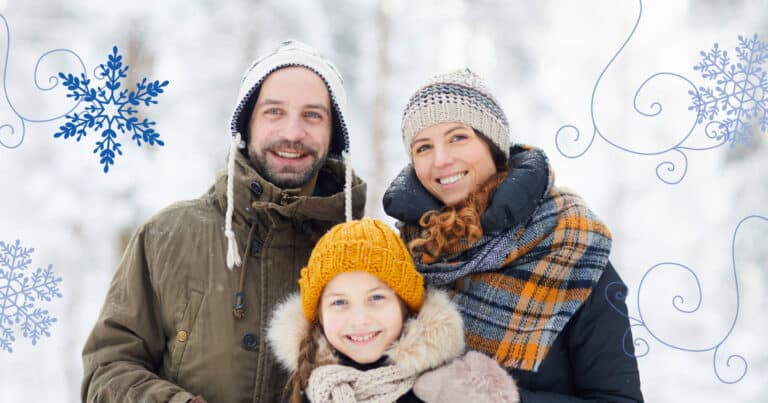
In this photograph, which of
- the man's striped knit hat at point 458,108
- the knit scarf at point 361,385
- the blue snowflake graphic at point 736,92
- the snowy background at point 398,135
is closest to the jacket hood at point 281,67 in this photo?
the man's striped knit hat at point 458,108

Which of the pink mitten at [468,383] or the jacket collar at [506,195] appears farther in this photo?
the jacket collar at [506,195]

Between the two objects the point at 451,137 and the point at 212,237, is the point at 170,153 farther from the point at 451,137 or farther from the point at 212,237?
the point at 451,137

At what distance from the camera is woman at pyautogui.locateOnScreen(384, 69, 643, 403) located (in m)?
2.34

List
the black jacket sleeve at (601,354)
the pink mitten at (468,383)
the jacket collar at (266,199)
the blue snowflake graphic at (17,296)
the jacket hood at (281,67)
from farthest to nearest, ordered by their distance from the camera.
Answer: the jacket hood at (281,67)
the blue snowflake graphic at (17,296)
the jacket collar at (266,199)
the black jacket sleeve at (601,354)
the pink mitten at (468,383)

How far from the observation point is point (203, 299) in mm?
2646

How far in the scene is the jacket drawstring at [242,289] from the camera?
2.62 meters

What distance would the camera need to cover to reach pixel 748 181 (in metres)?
7.25

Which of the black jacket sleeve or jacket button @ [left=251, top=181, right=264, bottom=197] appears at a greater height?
jacket button @ [left=251, top=181, right=264, bottom=197]

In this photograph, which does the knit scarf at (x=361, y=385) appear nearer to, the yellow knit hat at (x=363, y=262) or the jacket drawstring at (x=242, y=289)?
the yellow knit hat at (x=363, y=262)

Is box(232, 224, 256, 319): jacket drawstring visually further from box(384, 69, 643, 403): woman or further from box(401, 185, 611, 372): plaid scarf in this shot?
box(401, 185, 611, 372): plaid scarf

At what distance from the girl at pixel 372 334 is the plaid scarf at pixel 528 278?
0.60ft

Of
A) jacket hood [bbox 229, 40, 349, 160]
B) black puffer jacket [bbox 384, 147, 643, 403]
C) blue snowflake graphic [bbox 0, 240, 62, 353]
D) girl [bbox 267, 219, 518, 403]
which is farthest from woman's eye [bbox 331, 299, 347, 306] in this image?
blue snowflake graphic [bbox 0, 240, 62, 353]

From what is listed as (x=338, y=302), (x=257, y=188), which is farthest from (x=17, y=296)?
(x=338, y=302)

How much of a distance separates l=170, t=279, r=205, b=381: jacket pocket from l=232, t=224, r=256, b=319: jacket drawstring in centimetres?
14
